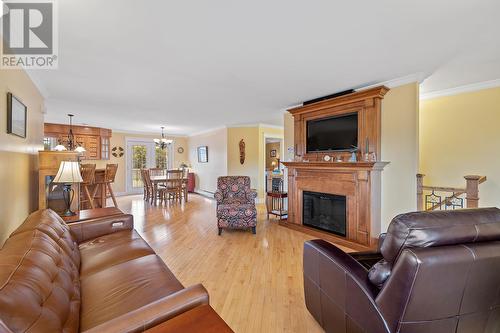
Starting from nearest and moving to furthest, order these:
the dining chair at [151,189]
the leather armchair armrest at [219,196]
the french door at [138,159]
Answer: the leather armchair armrest at [219,196], the dining chair at [151,189], the french door at [138,159]

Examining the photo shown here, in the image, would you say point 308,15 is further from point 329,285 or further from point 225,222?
point 225,222

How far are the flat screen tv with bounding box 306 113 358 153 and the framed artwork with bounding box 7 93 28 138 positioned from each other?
380 centimetres

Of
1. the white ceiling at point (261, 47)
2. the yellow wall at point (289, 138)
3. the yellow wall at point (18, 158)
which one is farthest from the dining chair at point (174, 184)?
the yellow wall at point (289, 138)

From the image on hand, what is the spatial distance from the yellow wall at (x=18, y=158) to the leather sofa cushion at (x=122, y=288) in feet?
3.98

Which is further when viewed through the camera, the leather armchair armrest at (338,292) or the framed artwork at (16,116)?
the framed artwork at (16,116)

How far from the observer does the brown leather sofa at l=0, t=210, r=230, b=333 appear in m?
0.82

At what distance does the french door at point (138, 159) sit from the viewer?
8172mm

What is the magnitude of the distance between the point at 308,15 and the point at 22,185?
3.31 meters

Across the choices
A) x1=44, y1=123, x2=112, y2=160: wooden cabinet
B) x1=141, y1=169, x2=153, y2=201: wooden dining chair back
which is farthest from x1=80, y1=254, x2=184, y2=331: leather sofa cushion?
x1=44, y1=123, x2=112, y2=160: wooden cabinet

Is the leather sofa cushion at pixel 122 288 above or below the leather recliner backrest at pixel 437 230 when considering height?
Answer: below

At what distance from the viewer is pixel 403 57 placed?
2451mm

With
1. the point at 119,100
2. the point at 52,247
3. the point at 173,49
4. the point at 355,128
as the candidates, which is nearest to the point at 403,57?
the point at 355,128

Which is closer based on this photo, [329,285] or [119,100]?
[329,285]

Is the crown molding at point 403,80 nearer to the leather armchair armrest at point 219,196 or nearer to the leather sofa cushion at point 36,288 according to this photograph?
the leather armchair armrest at point 219,196
